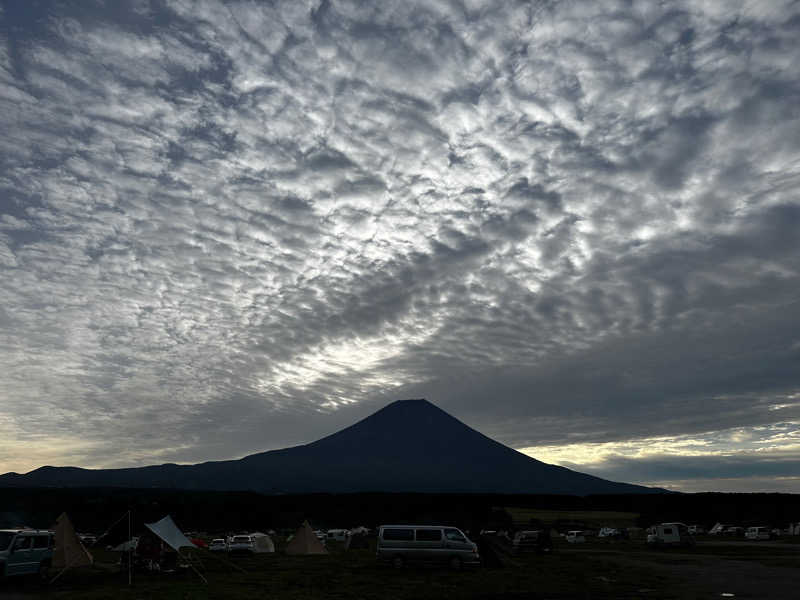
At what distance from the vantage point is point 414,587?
26.4 m

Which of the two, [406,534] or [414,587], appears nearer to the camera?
[414,587]

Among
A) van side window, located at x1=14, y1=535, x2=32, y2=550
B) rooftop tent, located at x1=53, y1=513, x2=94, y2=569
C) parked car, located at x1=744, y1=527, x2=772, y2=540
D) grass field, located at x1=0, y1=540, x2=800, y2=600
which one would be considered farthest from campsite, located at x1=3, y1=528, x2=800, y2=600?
parked car, located at x1=744, y1=527, x2=772, y2=540

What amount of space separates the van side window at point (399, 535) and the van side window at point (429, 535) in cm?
41

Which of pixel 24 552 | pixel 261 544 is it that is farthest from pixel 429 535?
pixel 261 544

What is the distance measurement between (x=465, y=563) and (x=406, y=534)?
10.3 ft

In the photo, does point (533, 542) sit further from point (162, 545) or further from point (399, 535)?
point (162, 545)

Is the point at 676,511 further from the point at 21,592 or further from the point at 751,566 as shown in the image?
the point at 21,592

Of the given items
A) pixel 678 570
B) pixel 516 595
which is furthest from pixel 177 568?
pixel 678 570

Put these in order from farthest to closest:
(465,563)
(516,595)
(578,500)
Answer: (578,500) → (465,563) → (516,595)

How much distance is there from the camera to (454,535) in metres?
34.0

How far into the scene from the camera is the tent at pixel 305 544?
49438 mm

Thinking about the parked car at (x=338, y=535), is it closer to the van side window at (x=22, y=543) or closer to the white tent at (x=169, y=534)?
the white tent at (x=169, y=534)

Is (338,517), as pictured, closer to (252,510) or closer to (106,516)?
(252,510)

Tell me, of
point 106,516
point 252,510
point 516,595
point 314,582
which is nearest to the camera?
point 516,595
